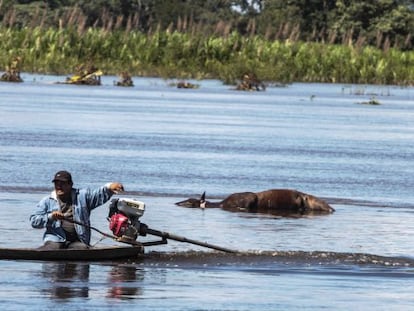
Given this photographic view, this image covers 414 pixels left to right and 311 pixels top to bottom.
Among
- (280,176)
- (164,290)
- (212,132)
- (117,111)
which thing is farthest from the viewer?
(117,111)

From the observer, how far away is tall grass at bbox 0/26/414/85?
61469 mm

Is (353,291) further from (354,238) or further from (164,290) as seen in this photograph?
(354,238)

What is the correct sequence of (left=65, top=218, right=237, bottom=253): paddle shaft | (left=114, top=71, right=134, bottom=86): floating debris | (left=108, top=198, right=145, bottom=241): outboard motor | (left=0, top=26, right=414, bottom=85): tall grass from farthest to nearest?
1. (left=0, top=26, right=414, bottom=85): tall grass
2. (left=114, top=71, right=134, bottom=86): floating debris
3. (left=65, top=218, right=237, bottom=253): paddle shaft
4. (left=108, top=198, right=145, bottom=241): outboard motor

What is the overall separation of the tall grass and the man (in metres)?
45.7

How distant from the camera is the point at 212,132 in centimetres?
3706

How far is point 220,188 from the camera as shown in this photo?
24578mm

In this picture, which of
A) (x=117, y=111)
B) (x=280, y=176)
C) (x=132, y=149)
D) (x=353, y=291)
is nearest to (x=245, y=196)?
(x=280, y=176)

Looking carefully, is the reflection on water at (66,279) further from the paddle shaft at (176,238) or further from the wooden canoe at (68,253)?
the paddle shaft at (176,238)

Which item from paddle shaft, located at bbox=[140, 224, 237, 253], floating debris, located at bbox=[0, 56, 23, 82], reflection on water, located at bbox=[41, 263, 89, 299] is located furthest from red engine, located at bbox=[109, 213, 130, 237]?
floating debris, located at bbox=[0, 56, 23, 82]

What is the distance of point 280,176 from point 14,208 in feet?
24.1

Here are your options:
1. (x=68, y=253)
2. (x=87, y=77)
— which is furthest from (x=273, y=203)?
(x=87, y=77)

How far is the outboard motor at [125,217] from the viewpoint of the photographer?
50.4 ft

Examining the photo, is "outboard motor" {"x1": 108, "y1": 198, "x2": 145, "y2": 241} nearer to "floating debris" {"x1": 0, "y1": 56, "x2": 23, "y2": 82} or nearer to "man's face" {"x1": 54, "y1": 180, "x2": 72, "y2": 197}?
"man's face" {"x1": 54, "y1": 180, "x2": 72, "y2": 197}

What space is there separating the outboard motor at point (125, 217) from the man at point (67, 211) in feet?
0.69
